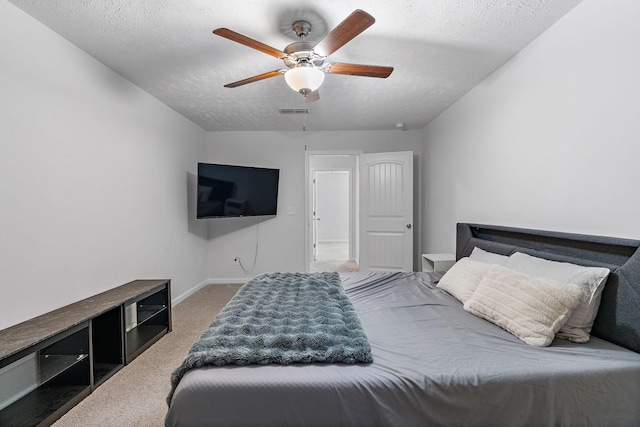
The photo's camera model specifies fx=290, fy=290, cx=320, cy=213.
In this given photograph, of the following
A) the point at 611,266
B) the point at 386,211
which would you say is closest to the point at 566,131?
the point at 611,266

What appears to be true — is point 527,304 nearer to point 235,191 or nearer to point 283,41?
point 283,41

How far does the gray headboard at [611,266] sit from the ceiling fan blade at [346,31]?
1.72 meters

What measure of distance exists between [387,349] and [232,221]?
375cm

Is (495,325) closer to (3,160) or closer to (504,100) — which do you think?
(504,100)

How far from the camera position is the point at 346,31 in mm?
1598

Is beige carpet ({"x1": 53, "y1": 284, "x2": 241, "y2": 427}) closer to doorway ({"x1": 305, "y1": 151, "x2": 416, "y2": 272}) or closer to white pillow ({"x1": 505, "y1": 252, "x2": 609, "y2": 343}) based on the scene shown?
white pillow ({"x1": 505, "y1": 252, "x2": 609, "y2": 343})

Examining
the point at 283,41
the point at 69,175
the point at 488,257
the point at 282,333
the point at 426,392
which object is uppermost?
the point at 283,41

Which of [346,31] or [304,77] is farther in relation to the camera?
[304,77]

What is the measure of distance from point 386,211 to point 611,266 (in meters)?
3.01

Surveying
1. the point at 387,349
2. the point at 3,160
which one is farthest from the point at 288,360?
the point at 3,160

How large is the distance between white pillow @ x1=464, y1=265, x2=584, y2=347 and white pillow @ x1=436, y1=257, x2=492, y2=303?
20 cm

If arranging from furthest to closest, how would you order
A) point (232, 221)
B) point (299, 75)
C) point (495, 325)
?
point (232, 221) → point (299, 75) → point (495, 325)

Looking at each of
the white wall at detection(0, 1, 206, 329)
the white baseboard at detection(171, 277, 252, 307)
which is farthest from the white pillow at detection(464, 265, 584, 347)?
the white baseboard at detection(171, 277, 252, 307)

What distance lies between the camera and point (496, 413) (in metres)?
1.15
